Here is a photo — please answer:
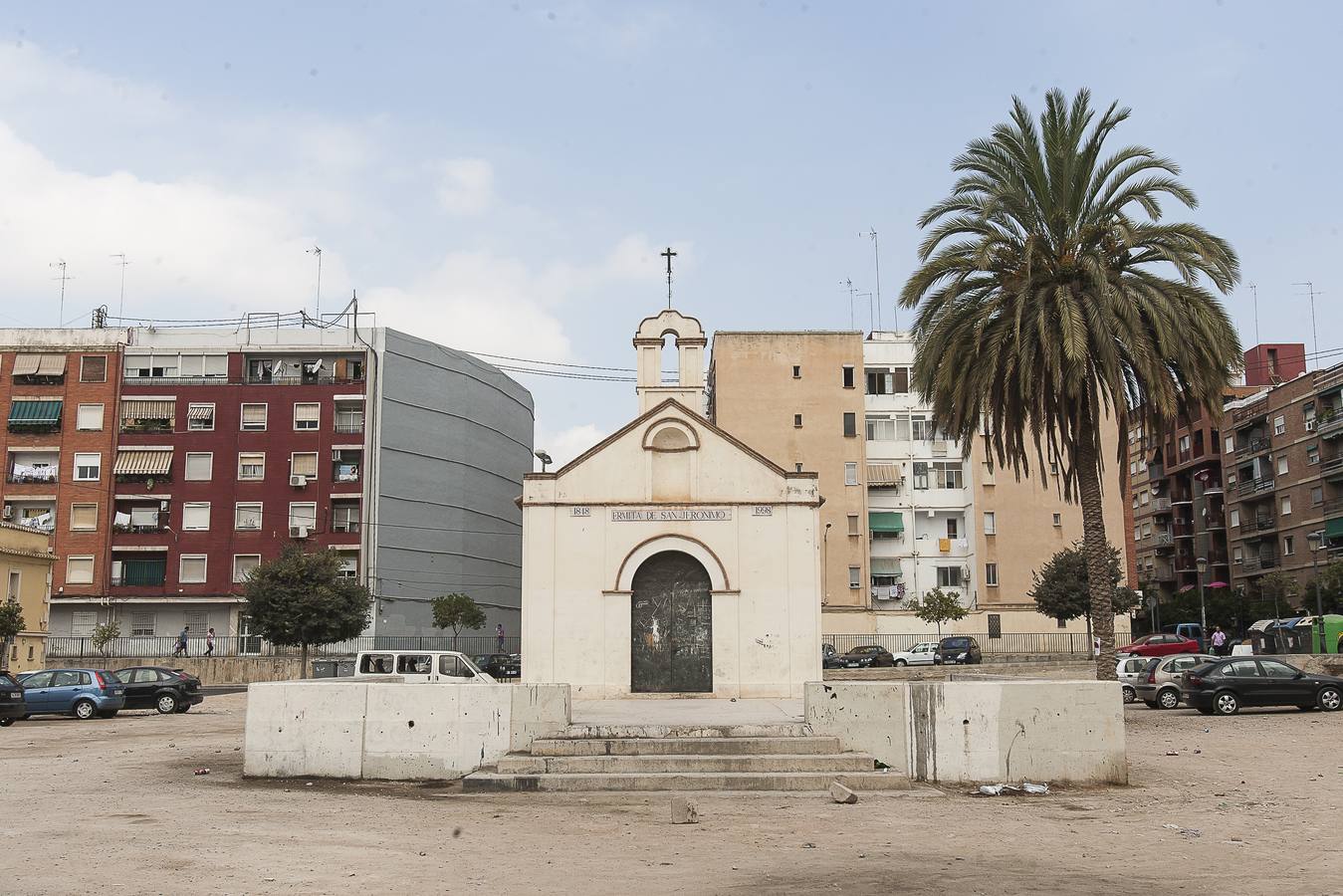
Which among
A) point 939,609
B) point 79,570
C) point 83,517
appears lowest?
point 939,609

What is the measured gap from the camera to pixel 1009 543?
63.0m

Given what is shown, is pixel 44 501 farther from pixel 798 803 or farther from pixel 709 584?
pixel 798 803

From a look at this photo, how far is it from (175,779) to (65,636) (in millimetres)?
48167

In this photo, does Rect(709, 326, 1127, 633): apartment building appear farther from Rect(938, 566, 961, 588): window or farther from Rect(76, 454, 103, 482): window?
Rect(76, 454, 103, 482): window

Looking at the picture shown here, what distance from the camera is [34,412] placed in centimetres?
6181

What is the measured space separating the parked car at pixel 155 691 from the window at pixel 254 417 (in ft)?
95.7

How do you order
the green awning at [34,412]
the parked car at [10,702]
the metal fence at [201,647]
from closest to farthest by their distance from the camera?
the parked car at [10,702] → the metal fence at [201,647] → the green awning at [34,412]

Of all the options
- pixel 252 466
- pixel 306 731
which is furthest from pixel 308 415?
pixel 306 731

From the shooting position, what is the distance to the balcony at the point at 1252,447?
228 feet

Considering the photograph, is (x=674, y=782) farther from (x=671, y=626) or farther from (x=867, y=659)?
(x=867, y=659)

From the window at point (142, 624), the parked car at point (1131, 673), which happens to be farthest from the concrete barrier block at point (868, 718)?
the window at point (142, 624)

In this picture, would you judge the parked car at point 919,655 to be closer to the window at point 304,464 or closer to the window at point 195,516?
the window at point 304,464

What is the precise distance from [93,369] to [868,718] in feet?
186

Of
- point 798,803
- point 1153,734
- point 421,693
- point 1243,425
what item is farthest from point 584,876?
point 1243,425
